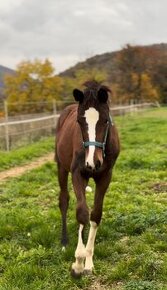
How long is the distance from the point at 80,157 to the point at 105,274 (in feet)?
3.79

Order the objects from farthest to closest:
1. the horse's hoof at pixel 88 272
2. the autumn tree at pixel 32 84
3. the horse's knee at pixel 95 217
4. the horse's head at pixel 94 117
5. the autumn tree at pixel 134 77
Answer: the autumn tree at pixel 134 77, the autumn tree at pixel 32 84, the horse's knee at pixel 95 217, the horse's hoof at pixel 88 272, the horse's head at pixel 94 117

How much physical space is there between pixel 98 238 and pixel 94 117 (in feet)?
5.97

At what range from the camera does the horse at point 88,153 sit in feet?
13.6

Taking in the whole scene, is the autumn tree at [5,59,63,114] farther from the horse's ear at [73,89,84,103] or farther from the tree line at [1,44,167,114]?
the horse's ear at [73,89,84,103]

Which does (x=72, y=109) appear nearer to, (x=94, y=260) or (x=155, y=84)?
(x=94, y=260)

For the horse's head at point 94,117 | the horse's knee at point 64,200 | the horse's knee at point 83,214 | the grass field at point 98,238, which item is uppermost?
the horse's head at point 94,117

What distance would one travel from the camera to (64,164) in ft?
18.3

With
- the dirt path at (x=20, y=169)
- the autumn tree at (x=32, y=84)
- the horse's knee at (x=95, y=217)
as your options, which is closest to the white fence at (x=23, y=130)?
the dirt path at (x=20, y=169)

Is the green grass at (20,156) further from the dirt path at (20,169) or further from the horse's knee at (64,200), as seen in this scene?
the horse's knee at (64,200)

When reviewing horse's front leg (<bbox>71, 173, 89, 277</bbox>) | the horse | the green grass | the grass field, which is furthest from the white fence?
horse's front leg (<bbox>71, 173, 89, 277</bbox>)

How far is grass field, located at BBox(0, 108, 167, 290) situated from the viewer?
167 inches

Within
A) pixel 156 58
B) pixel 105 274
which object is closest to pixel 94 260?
pixel 105 274

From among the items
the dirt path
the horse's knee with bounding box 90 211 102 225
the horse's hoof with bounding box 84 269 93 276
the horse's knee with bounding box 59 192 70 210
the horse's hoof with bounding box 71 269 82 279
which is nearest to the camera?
the horse's hoof with bounding box 71 269 82 279

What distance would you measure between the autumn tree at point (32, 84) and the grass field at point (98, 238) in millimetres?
31756
